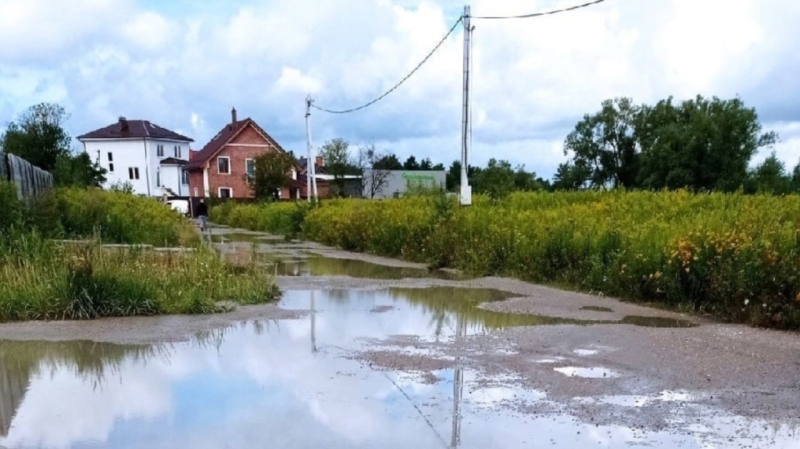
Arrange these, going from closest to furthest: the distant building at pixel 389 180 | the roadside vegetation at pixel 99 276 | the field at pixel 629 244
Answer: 1. the field at pixel 629 244
2. the roadside vegetation at pixel 99 276
3. the distant building at pixel 389 180

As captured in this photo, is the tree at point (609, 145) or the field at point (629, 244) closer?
the field at point (629, 244)

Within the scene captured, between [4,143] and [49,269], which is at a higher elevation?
[4,143]

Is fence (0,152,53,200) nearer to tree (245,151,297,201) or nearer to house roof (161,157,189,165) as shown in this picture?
tree (245,151,297,201)

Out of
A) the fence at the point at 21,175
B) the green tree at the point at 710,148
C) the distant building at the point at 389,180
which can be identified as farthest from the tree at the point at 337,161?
the fence at the point at 21,175

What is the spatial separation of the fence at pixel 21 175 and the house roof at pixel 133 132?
2175 inches

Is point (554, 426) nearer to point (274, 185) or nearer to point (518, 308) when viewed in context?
point (518, 308)

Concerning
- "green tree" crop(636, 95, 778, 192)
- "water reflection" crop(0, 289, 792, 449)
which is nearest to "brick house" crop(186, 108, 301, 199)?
"green tree" crop(636, 95, 778, 192)

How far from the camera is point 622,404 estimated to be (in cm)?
626

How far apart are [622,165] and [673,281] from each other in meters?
61.0

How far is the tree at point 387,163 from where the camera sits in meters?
77.4

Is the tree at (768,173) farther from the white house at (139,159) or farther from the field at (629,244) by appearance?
the white house at (139,159)

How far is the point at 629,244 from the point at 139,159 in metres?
68.9

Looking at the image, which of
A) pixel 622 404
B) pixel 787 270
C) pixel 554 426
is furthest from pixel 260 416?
pixel 787 270

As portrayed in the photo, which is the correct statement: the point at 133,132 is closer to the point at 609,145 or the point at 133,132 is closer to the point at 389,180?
the point at 389,180
